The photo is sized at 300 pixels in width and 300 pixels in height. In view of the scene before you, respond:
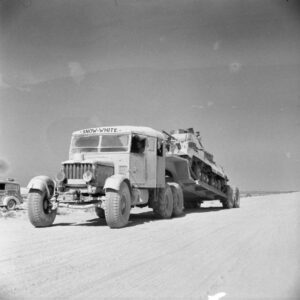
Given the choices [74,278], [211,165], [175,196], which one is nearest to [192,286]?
[74,278]

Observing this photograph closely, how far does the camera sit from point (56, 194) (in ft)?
30.4

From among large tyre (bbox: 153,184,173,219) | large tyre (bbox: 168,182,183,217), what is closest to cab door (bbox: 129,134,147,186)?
large tyre (bbox: 153,184,173,219)

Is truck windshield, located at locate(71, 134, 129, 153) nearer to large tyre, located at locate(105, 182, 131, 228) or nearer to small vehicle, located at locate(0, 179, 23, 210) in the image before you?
large tyre, located at locate(105, 182, 131, 228)

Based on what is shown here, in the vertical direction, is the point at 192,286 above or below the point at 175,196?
below

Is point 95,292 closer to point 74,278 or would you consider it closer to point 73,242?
point 74,278

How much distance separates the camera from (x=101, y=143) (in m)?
10.2

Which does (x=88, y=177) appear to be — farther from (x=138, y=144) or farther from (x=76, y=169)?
(x=138, y=144)

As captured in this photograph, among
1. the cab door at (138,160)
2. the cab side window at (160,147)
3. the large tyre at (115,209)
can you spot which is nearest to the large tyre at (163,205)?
the cab side window at (160,147)

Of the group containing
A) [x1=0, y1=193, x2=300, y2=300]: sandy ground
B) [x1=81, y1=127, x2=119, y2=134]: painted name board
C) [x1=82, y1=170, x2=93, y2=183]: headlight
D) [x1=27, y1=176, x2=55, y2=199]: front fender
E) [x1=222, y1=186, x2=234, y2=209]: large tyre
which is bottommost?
[x1=0, y1=193, x2=300, y2=300]: sandy ground

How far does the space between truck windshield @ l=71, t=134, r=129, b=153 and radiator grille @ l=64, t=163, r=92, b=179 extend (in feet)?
3.56

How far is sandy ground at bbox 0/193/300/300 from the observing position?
3605mm

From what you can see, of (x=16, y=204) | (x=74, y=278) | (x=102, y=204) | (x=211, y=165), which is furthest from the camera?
(x=16, y=204)

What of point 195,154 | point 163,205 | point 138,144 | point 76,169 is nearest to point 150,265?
point 76,169

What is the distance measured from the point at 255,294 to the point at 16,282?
2.28 m
